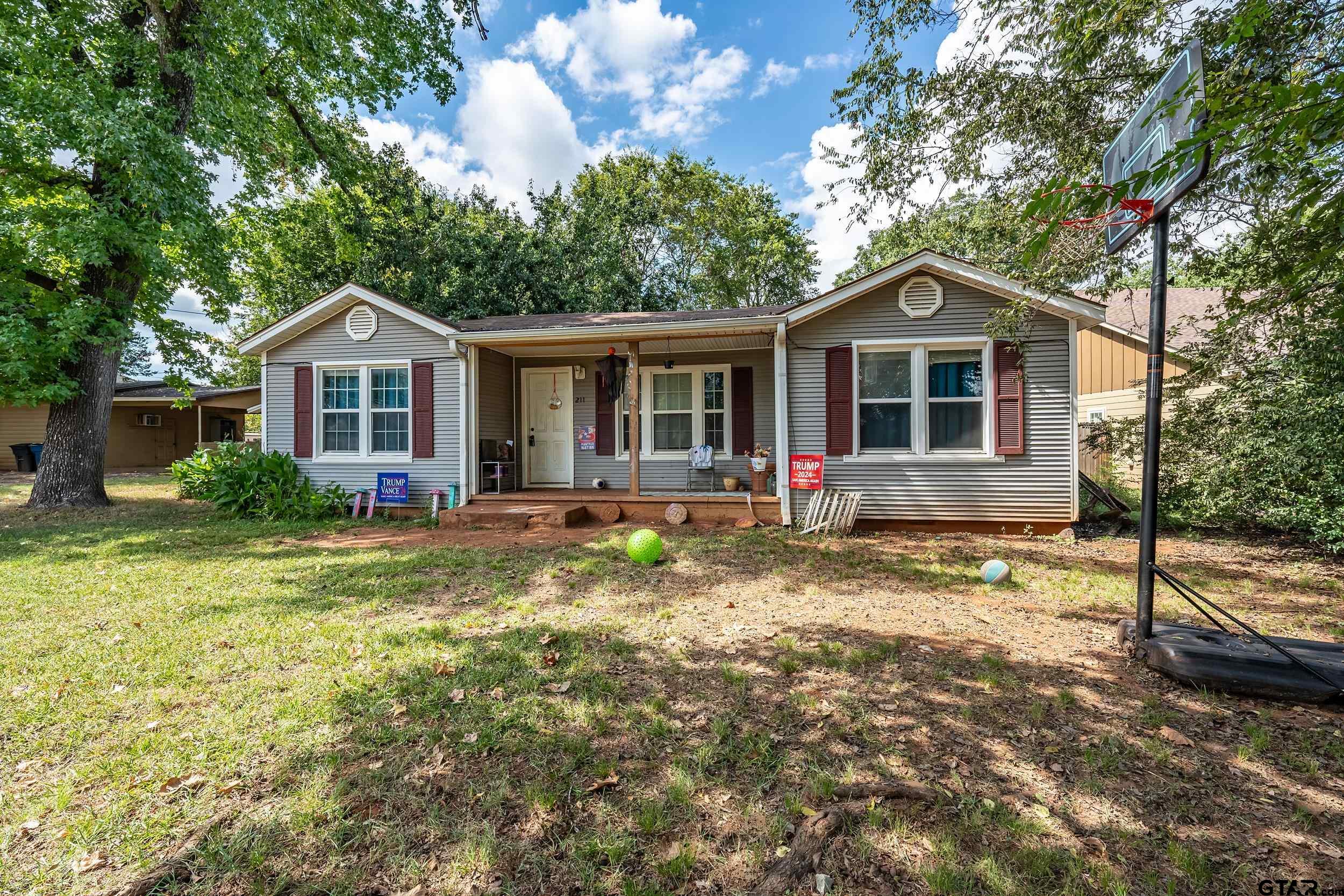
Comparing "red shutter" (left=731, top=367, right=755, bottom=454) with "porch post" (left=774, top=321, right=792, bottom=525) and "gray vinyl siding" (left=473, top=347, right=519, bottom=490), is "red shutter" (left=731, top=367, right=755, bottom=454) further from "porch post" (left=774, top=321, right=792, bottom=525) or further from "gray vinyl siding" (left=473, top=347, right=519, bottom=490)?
"gray vinyl siding" (left=473, top=347, right=519, bottom=490)

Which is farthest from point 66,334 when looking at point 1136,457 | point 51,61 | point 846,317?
point 1136,457

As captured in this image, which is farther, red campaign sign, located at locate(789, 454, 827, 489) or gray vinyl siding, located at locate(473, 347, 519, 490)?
gray vinyl siding, located at locate(473, 347, 519, 490)

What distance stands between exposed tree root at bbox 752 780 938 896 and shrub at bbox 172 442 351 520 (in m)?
9.47

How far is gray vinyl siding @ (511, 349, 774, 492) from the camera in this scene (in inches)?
385

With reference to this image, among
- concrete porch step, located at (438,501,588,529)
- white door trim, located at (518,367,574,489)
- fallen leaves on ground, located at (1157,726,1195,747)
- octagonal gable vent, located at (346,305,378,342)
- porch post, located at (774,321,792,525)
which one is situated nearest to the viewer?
fallen leaves on ground, located at (1157,726,1195,747)

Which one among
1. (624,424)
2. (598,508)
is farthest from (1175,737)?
(624,424)

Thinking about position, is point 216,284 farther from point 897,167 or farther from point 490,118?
point 897,167

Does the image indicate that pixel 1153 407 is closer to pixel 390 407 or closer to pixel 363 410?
pixel 390 407

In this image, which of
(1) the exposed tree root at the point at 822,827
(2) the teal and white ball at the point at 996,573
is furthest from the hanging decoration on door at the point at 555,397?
(1) the exposed tree root at the point at 822,827

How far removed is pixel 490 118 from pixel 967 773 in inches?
622

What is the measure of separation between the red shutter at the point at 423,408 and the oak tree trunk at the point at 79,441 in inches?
222

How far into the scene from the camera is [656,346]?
9.83 meters

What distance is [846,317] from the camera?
8.16 metres

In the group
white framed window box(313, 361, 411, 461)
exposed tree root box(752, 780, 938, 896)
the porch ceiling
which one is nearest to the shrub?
white framed window box(313, 361, 411, 461)
